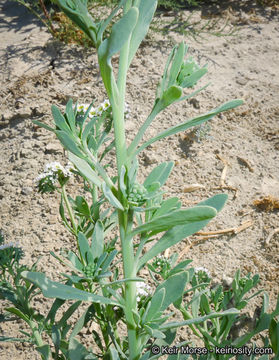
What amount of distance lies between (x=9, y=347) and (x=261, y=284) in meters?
1.34

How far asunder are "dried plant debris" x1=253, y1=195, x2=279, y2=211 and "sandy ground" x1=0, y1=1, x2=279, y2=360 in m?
0.03

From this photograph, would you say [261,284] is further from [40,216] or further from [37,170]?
[37,170]

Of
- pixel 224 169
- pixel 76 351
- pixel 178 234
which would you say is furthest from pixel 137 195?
pixel 224 169

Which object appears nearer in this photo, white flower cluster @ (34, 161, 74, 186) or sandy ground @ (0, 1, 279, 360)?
white flower cluster @ (34, 161, 74, 186)

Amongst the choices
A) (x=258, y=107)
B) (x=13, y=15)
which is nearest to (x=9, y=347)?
(x=258, y=107)

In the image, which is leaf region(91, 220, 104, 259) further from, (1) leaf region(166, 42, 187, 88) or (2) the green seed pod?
(1) leaf region(166, 42, 187, 88)

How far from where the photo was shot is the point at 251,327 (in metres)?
1.94

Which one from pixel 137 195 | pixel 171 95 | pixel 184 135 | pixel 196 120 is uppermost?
pixel 171 95

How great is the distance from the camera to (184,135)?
9.64ft

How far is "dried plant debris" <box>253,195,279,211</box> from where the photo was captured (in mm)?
2469

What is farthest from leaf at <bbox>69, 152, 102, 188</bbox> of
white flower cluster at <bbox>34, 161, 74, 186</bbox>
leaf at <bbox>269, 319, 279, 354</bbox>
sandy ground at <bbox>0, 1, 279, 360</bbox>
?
sandy ground at <bbox>0, 1, 279, 360</bbox>

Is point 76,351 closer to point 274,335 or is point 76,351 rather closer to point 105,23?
point 274,335

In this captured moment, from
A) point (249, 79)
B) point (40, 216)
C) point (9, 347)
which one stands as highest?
point (249, 79)

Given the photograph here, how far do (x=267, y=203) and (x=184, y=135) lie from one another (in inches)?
32.6
